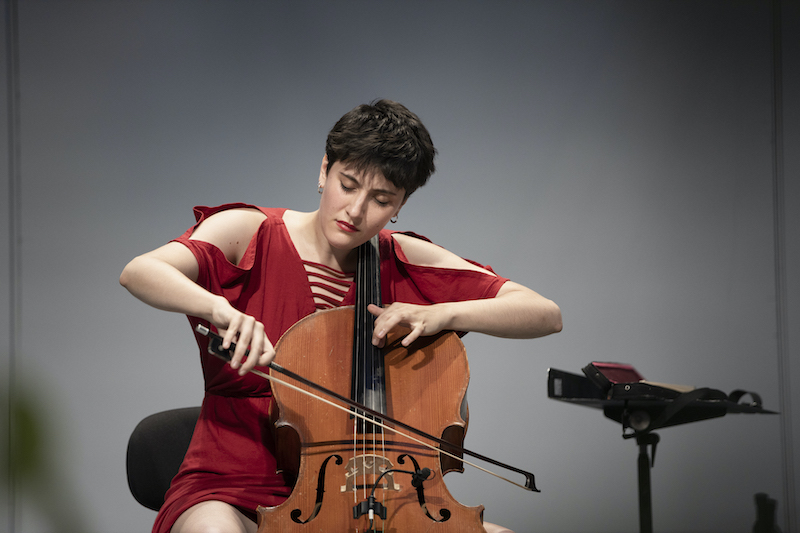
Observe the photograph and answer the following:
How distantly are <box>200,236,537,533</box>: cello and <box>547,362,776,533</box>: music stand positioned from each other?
49cm

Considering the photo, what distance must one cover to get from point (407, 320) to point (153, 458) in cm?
87

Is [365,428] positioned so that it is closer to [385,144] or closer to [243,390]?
[243,390]

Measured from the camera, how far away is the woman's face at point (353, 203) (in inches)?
47.4

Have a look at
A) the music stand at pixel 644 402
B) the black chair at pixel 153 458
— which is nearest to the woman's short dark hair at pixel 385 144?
the music stand at pixel 644 402

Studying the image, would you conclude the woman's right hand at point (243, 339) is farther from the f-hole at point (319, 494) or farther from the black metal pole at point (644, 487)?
the black metal pole at point (644, 487)

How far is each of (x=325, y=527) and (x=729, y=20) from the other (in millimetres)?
2979

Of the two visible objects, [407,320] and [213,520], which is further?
[407,320]

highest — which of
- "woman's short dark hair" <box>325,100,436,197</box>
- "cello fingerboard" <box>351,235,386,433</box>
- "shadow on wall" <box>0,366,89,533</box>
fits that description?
"woman's short dark hair" <box>325,100,436,197</box>

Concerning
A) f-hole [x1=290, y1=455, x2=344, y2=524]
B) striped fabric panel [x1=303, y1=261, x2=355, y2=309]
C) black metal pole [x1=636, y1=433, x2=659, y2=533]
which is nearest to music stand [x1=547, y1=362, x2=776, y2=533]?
black metal pole [x1=636, y1=433, x2=659, y2=533]

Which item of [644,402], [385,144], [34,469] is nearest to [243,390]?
[385,144]

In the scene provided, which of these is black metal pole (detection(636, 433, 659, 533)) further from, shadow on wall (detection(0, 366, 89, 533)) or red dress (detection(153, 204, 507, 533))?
shadow on wall (detection(0, 366, 89, 533))

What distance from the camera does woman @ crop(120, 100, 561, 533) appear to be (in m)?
1.07

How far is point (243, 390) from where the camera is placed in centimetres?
122

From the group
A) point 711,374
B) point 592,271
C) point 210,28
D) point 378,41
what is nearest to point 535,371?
point 592,271
